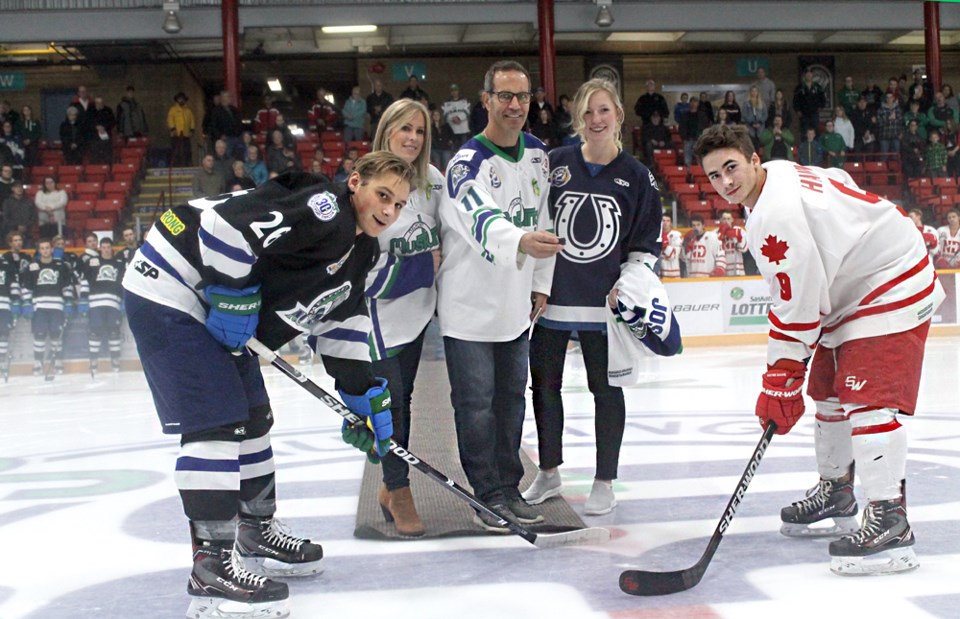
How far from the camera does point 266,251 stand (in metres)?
2.07

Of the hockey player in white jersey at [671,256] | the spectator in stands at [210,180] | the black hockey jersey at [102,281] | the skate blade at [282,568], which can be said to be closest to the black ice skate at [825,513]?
the skate blade at [282,568]

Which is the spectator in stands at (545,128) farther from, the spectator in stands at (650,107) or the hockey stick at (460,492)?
the hockey stick at (460,492)

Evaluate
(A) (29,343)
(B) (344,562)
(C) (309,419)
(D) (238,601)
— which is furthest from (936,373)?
(A) (29,343)

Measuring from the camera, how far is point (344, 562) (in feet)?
8.03

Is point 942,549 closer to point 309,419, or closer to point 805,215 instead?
point 805,215

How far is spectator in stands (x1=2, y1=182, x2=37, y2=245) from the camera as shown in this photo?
10.3m

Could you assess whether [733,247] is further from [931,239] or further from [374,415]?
[374,415]

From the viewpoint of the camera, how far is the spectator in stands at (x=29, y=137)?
12477mm

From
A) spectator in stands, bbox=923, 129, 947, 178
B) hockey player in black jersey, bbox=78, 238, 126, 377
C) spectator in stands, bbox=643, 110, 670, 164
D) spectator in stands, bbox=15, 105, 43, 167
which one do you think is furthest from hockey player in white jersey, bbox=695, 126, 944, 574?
spectator in stands, bbox=15, 105, 43, 167

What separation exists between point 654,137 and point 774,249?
36.9 feet

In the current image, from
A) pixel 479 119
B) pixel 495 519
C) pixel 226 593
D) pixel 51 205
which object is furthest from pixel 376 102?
pixel 226 593

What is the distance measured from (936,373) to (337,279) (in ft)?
16.5

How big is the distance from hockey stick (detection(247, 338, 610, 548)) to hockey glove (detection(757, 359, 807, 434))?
53cm

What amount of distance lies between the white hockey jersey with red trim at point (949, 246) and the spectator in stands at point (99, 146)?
974 centimetres
